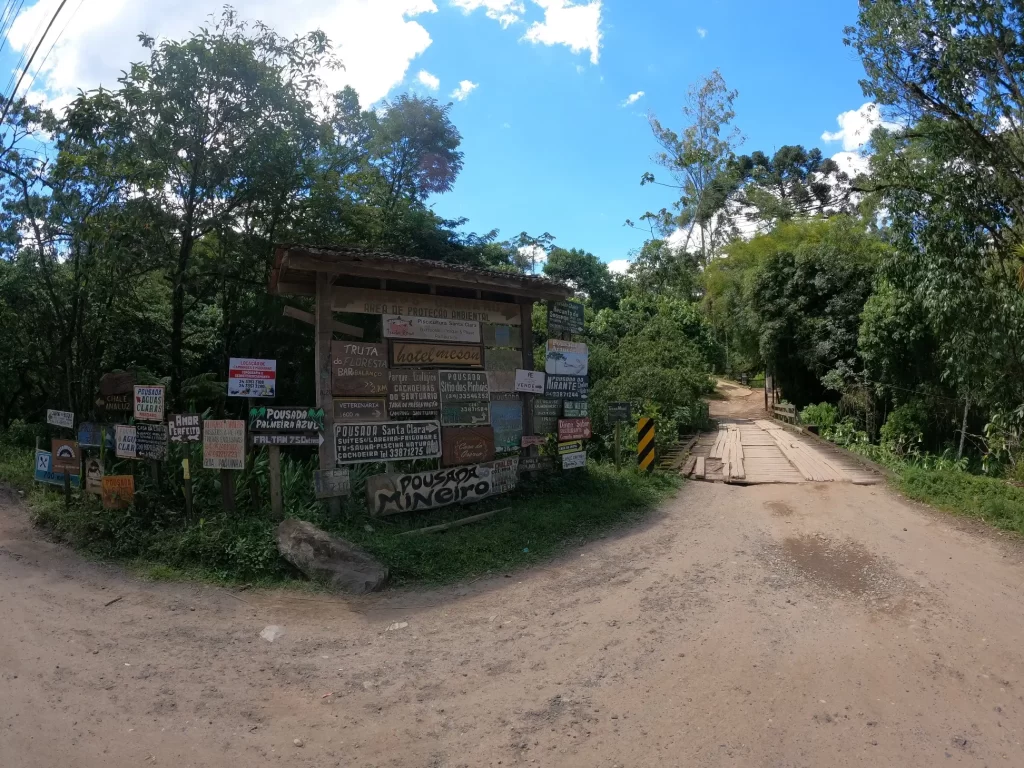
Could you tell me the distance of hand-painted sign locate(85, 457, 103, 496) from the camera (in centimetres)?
855

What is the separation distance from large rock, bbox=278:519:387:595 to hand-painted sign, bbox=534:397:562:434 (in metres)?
4.04

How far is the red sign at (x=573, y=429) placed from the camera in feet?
33.9

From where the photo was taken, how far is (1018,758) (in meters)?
3.62

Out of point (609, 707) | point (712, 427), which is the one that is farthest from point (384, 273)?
point (712, 427)

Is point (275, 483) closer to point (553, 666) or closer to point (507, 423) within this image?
point (507, 423)

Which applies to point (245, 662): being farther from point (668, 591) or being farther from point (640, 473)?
point (640, 473)

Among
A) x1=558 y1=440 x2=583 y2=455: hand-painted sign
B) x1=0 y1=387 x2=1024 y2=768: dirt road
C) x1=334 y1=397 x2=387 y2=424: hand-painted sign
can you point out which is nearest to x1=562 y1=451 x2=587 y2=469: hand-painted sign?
x1=558 y1=440 x2=583 y2=455: hand-painted sign

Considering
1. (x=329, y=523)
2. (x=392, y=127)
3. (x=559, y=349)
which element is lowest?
(x=329, y=523)

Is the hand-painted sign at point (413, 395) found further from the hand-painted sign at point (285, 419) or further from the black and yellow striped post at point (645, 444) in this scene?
the black and yellow striped post at point (645, 444)

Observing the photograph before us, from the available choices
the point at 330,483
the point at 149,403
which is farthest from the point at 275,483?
the point at 149,403

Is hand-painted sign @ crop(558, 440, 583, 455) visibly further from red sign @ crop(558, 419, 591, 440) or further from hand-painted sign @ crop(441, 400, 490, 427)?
hand-painted sign @ crop(441, 400, 490, 427)

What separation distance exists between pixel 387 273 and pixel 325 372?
4.70ft

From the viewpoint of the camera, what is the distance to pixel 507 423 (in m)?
9.73

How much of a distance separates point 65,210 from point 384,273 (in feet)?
24.6
